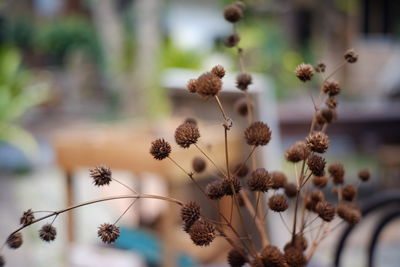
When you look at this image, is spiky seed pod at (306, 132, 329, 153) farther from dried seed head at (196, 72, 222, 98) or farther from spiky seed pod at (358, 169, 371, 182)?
spiky seed pod at (358, 169, 371, 182)

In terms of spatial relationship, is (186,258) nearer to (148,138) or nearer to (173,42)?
(148,138)

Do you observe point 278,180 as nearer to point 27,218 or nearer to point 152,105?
point 27,218

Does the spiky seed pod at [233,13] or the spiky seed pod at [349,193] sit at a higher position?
the spiky seed pod at [233,13]

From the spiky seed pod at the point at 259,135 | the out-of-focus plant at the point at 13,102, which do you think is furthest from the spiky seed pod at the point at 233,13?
the out-of-focus plant at the point at 13,102

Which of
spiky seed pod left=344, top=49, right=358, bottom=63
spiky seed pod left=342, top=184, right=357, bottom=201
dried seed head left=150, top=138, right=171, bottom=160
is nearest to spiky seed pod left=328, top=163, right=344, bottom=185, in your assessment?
spiky seed pod left=342, top=184, right=357, bottom=201

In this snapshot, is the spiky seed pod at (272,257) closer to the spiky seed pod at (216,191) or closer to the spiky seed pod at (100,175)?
the spiky seed pod at (216,191)

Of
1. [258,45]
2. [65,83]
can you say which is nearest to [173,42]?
[258,45]

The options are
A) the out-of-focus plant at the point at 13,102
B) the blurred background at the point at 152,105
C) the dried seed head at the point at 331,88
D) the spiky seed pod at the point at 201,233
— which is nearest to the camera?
the spiky seed pod at the point at 201,233
